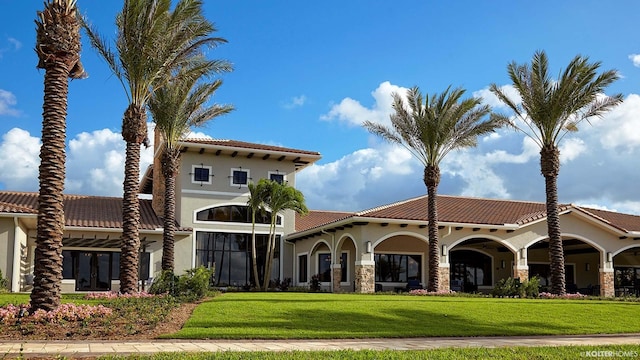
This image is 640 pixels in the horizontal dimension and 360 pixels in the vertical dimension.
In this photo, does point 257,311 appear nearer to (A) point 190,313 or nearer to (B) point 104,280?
Result: (A) point 190,313

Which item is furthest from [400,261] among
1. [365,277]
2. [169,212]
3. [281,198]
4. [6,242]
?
[6,242]

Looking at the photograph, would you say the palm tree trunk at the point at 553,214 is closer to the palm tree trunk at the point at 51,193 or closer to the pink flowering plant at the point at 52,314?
the pink flowering plant at the point at 52,314

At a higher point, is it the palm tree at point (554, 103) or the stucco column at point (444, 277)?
the palm tree at point (554, 103)

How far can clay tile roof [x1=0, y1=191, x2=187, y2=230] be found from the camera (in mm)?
31647

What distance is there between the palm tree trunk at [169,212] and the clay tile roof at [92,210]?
5.28 m

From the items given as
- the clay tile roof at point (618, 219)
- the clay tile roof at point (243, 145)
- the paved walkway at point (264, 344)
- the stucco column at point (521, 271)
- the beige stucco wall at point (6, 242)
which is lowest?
the paved walkway at point (264, 344)

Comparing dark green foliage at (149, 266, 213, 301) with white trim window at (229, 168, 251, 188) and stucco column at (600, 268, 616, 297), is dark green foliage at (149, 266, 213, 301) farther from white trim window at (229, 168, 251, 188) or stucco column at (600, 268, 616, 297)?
stucco column at (600, 268, 616, 297)

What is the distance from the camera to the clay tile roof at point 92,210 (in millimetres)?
31647

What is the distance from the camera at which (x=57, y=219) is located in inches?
583

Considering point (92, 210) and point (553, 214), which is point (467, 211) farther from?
point (92, 210)

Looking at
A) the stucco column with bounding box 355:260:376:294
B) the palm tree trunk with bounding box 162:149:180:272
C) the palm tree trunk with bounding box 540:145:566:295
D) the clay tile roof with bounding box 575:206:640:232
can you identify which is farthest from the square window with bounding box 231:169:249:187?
the clay tile roof with bounding box 575:206:640:232

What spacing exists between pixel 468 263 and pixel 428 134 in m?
13.0

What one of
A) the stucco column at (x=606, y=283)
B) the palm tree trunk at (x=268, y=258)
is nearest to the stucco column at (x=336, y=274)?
the palm tree trunk at (x=268, y=258)

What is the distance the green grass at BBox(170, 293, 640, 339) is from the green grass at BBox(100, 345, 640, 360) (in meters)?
2.71
